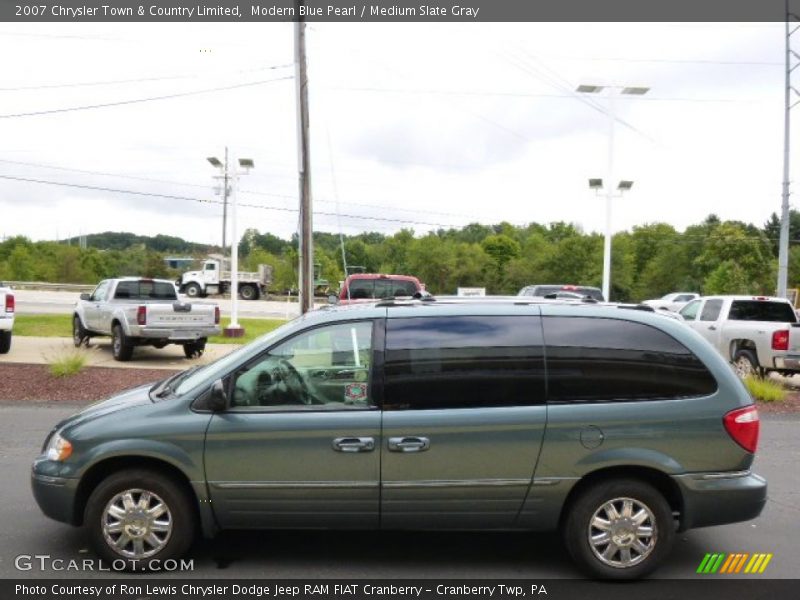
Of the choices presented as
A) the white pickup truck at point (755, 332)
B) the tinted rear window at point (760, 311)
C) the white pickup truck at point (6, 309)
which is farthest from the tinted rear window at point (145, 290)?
the tinted rear window at point (760, 311)

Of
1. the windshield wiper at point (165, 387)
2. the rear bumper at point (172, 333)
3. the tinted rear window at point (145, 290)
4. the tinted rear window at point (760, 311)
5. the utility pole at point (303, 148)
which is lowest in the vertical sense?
the rear bumper at point (172, 333)

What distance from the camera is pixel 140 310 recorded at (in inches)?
570

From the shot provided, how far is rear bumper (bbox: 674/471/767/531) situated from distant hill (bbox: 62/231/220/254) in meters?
100

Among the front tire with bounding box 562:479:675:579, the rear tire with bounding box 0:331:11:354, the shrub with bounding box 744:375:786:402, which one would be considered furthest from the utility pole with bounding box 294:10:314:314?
the front tire with bounding box 562:479:675:579

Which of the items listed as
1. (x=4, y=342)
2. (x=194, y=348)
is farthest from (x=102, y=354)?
(x=194, y=348)

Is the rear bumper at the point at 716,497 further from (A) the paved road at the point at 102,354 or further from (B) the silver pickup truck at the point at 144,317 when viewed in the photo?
(B) the silver pickup truck at the point at 144,317

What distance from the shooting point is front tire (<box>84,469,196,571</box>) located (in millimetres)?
4297

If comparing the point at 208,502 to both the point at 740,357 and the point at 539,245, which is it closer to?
the point at 740,357

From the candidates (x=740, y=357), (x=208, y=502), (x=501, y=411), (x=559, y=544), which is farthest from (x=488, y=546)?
(x=740, y=357)

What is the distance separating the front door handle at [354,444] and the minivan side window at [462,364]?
0.25 m

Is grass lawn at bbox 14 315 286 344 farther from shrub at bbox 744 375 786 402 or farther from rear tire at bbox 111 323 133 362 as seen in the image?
shrub at bbox 744 375 786 402

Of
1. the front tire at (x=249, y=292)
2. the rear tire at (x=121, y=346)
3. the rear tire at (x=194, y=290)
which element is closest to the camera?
the rear tire at (x=121, y=346)

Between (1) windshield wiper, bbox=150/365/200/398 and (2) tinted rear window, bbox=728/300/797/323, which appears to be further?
(2) tinted rear window, bbox=728/300/797/323

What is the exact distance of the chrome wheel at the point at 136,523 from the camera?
4301 millimetres
